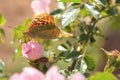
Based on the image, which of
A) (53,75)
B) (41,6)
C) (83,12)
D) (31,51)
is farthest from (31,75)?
(83,12)

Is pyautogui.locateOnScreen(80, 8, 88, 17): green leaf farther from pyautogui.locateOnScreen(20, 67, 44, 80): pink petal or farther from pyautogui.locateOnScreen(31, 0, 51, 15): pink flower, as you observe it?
pyautogui.locateOnScreen(20, 67, 44, 80): pink petal

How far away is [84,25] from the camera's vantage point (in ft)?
3.25

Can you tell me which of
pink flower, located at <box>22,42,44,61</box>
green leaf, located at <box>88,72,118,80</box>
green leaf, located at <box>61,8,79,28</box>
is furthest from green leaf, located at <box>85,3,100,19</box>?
green leaf, located at <box>88,72,118,80</box>

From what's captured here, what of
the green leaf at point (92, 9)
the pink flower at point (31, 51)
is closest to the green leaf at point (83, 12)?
the green leaf at point (92, 9)

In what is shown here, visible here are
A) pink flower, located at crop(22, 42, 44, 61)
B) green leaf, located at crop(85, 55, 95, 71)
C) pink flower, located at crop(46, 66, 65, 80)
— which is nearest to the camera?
pink flower, located at crop(46, 66, 65, 80)

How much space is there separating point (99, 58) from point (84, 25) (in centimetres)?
201

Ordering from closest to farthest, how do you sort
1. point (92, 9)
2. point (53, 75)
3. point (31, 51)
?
point (53, 75), point (31, 51), point (92, 9)

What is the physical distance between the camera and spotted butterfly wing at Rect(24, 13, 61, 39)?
82 centimetres

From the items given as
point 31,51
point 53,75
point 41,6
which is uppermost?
point 41,6

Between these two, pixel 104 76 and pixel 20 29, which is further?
pixel 20 29

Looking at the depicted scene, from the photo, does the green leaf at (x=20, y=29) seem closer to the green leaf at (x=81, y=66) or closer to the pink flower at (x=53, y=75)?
the green leaf at (x=81, y=66)

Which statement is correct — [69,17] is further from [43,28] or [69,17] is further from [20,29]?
[20,29]

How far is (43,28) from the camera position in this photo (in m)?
0.82

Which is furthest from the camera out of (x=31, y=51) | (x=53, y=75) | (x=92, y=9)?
(x=92, y=9)
